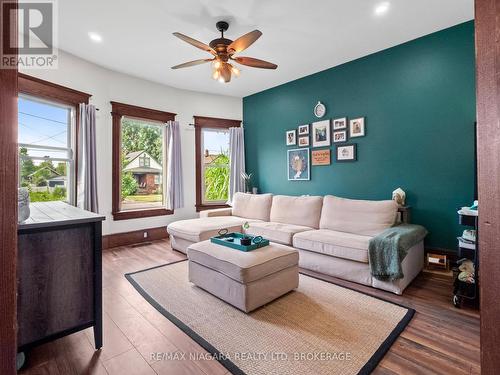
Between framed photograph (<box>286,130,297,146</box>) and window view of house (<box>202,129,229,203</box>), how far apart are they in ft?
4.75

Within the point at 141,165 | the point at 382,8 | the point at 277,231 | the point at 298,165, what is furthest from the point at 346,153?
the point at 141,165

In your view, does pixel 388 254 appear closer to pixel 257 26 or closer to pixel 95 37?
pixel 257 26

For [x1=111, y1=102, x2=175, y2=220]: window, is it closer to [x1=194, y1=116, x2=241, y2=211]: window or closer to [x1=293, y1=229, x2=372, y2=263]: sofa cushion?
[x1=194, y1=116, x2=241, y2=211]: window

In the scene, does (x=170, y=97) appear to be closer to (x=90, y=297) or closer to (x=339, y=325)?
(x=90, y=297)

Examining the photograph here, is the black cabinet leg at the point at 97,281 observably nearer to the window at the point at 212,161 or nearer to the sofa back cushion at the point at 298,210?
the sofa back cushion at the point at 298,210

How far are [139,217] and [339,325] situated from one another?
3796mm

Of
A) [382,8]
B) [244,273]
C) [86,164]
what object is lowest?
[244,273]

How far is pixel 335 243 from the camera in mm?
2846

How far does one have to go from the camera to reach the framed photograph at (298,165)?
463cm

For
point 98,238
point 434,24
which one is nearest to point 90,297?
point 98,238

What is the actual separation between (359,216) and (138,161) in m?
3.89

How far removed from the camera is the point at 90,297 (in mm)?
1704

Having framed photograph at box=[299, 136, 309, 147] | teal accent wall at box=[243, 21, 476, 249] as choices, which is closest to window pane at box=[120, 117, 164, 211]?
framed photograph at box=[299, 136, 309, 147]

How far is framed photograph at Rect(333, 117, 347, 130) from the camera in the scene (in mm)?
4074
